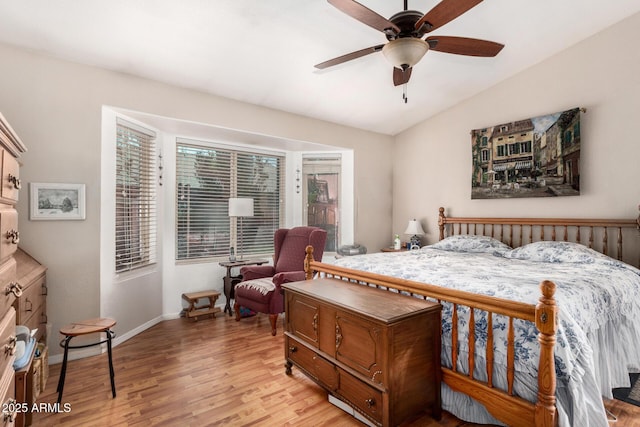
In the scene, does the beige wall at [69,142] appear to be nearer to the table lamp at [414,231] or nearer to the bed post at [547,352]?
the table lamp at [414,231]

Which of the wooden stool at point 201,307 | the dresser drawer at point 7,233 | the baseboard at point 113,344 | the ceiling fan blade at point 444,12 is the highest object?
the ceiling fan blade at point 444,12

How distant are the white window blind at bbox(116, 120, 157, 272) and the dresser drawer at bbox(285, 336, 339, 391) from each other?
82.7 inches

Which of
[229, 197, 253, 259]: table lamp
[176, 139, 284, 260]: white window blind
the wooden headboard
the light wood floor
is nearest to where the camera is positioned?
the light wood floor

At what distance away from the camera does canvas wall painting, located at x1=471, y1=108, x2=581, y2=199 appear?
11.4 feet

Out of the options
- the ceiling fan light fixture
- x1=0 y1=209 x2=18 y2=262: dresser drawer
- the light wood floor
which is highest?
the ceiling fan light fixture

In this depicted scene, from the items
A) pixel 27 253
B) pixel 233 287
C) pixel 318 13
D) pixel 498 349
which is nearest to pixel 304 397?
pixel 498 349

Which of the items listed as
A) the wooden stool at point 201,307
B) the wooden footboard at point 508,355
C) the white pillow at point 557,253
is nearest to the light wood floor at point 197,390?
the wooden footboard at point 508,355

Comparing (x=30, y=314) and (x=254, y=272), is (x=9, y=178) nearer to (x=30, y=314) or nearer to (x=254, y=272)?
(x=30, y=314)

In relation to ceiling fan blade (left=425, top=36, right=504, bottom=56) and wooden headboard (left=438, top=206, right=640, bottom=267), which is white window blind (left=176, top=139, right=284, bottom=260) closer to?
wooden headboard (left=438, top=206, right=640, bottom=267)

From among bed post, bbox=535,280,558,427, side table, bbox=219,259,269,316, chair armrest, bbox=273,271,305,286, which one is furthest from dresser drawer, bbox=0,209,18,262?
side table, bbox=219,259,269,316

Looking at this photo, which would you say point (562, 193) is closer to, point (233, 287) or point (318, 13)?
point (318, 13)

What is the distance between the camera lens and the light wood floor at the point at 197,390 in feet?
6.69

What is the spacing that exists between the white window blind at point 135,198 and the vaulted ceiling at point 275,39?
753 millimetres

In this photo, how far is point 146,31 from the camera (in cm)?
271
